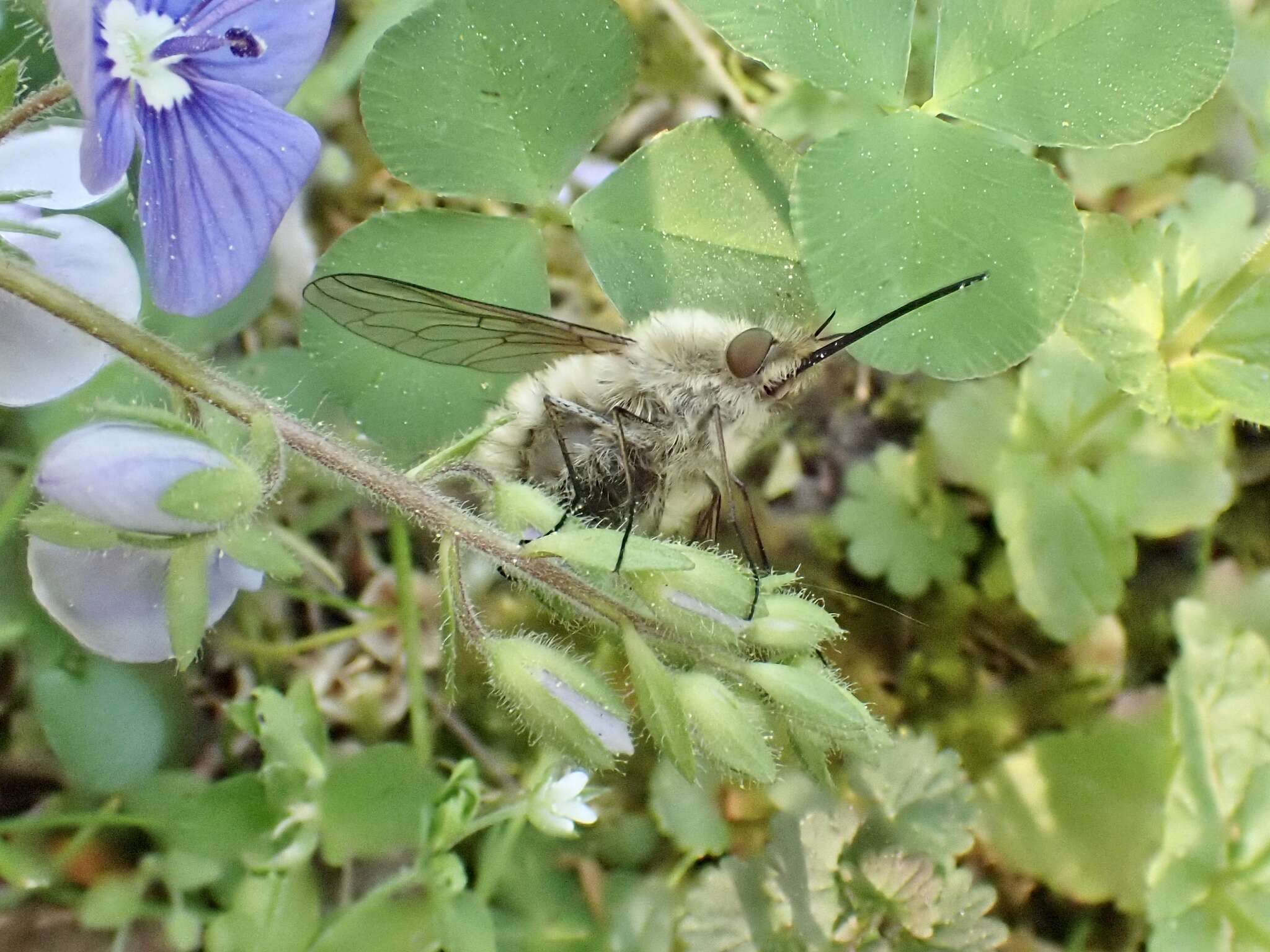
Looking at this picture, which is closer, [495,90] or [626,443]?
[626,443]

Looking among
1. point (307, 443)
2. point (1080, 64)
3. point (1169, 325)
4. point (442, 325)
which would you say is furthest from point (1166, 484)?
point (307, 443)

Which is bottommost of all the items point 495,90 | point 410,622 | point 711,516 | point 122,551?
point 410,622

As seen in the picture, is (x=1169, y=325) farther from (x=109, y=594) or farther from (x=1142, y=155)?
(x=109, y=594)

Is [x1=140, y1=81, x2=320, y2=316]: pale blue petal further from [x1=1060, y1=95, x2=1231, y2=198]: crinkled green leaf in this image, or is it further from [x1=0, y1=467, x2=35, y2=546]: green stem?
[x1=1060, y1=95, x2=1231, y2=198]: crinkled green leaf

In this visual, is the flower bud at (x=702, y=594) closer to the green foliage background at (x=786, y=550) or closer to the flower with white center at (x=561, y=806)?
the green foliage background at (x=786, y=550)

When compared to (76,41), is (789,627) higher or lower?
lower

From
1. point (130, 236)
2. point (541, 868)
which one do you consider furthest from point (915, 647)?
point (130, 236)
